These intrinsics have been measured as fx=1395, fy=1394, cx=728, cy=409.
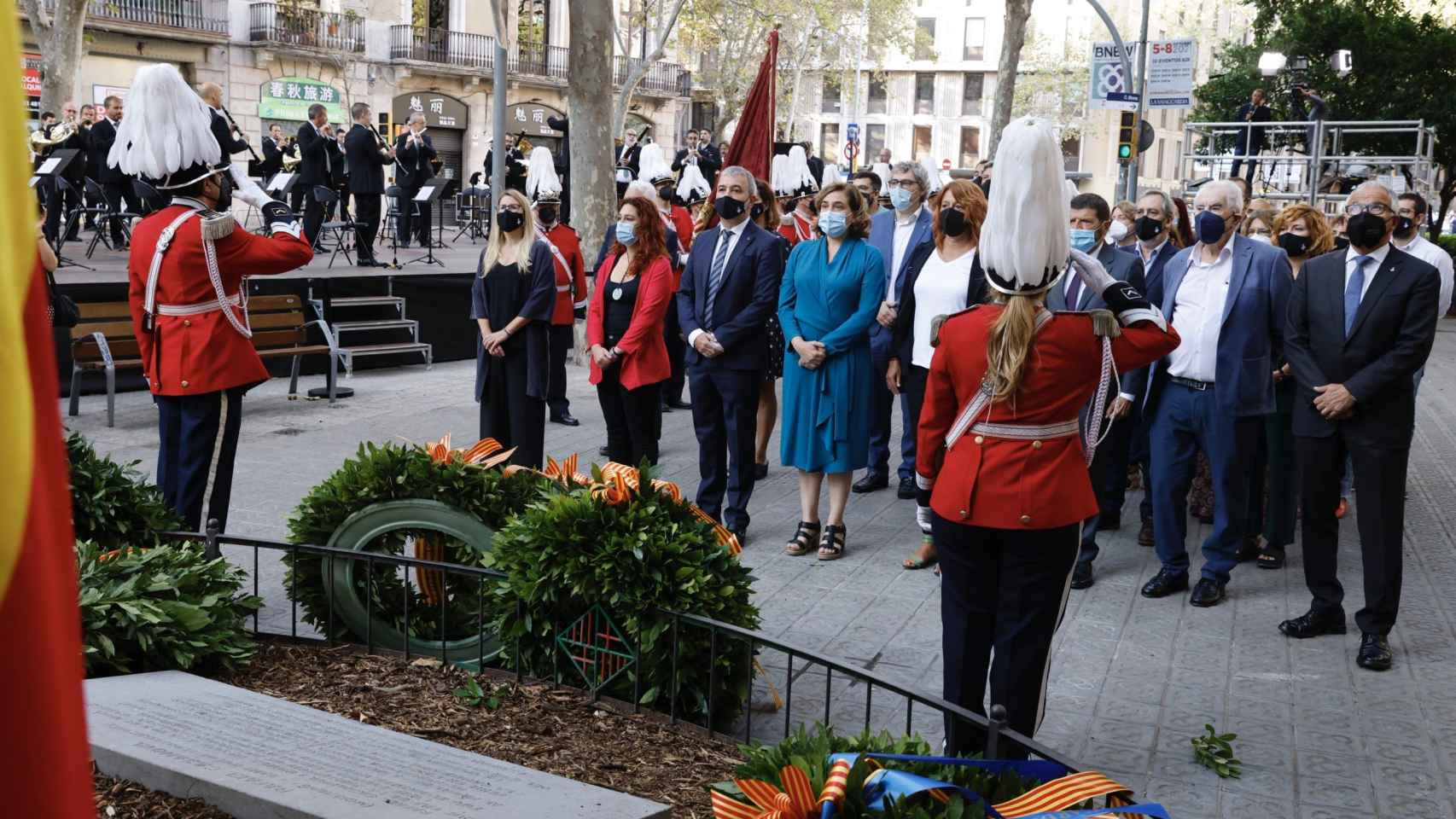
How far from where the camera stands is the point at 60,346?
38.7 ft

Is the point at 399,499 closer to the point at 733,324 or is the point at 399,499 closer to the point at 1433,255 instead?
the point at 733,324

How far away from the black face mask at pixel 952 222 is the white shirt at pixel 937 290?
41 centimetres

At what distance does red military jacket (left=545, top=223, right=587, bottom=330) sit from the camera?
11.1m

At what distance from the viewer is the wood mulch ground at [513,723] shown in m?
4.21

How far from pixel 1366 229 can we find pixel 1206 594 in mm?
2068

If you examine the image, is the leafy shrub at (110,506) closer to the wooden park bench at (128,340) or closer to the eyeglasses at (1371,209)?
the wooden park bench at (128,340)

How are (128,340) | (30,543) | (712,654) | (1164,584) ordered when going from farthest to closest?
(128,340)
(1164,584)
(712,654)
(30,543)

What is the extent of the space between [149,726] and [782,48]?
6097cm

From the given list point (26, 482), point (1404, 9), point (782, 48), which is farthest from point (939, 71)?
point (26, 482)

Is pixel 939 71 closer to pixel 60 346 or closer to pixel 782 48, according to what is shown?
pixel 782 48

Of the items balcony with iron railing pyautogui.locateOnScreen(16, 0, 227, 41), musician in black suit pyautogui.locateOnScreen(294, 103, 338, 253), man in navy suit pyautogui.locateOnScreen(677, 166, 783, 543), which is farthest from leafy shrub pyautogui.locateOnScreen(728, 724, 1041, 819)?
balcony with iron railing pyautogui.locateOnScreen(16, 0, 227, 41)

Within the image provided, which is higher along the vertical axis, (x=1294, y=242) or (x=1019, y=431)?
(x=1294, y=242)

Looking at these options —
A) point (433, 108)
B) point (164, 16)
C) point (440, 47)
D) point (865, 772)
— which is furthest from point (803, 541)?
point (440, 47)

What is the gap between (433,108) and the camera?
49250mm
